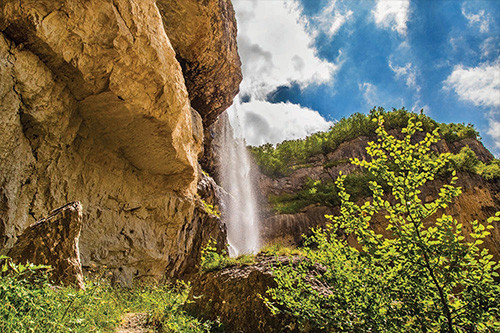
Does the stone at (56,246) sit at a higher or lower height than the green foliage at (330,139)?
lower

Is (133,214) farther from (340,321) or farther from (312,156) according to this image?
(312,156)

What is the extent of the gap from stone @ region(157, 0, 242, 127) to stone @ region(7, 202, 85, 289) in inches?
422

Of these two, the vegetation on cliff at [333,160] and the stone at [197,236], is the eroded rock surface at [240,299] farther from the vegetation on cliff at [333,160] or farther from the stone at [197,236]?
the vegetation on cliff at [333,160]

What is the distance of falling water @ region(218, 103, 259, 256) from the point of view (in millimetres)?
21922

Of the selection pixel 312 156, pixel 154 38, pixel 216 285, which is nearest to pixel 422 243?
pixel 216 285

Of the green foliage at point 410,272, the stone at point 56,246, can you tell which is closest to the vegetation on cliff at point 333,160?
the stone at point 56,246

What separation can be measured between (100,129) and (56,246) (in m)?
4.89

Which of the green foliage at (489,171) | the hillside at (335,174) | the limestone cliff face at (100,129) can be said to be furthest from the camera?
the green foliage at (489,171)

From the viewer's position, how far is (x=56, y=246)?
189 inches

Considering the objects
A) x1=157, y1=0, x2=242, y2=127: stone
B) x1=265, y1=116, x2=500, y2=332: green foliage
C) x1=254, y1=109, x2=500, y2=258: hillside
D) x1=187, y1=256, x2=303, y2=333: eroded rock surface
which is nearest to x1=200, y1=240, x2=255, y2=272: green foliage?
x1=187, y1=256, x2=303, y2=333: eroded rock surface

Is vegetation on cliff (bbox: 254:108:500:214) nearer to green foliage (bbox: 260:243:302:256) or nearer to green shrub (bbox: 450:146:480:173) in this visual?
green shrub (bbox: 450:146:480:173)

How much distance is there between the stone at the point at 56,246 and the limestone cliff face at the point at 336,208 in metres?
13.7

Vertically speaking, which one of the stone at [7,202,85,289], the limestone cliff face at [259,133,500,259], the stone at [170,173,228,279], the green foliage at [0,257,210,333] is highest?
the limestone cliff face at [259,133,500,259]

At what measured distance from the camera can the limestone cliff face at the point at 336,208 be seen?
2122 centimetres
